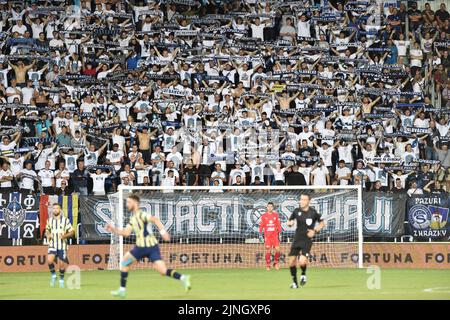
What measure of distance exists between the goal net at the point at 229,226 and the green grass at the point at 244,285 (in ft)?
2.99

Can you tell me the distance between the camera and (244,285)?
2314cm

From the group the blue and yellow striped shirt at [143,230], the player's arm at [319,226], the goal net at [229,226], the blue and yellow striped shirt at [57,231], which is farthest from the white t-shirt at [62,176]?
the blue and yellow striped shirt at [143,230]

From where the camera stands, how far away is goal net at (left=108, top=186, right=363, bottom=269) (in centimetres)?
2958

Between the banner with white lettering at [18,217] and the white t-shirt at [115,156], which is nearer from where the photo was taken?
the banner with white lettering at [18,217]

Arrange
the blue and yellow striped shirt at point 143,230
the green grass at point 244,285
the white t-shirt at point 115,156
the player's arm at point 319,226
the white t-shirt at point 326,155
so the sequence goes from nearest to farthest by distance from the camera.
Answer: the blue and yellow striped shirt at point 143,230 → the green grass at point 244,285 → the player's arm at point 319,226 → the white t-shirt at point 115,156 → the white t-shirt at point 326,155

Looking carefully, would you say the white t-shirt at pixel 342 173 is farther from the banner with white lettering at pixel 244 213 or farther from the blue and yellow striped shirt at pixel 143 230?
the blue and yellow striped shirt at pixel 143 230

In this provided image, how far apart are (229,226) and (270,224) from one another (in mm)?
2175

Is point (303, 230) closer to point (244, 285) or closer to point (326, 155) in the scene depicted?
point (244, 285)

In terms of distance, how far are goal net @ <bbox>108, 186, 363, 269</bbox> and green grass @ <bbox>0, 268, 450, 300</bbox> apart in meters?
0.91

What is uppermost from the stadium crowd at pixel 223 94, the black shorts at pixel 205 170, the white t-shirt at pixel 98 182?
the stadium crowd at pixel 223 94

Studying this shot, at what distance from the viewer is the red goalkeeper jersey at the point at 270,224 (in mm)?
27938

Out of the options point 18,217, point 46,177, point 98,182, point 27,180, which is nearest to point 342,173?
point 98,182

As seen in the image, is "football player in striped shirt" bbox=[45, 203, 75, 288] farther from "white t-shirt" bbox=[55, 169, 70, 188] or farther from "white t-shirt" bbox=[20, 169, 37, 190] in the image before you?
"white t-shirt" bbox=[20, 169, 37, 190]

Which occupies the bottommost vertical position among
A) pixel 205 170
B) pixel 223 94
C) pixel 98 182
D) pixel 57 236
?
pixel 57 236
